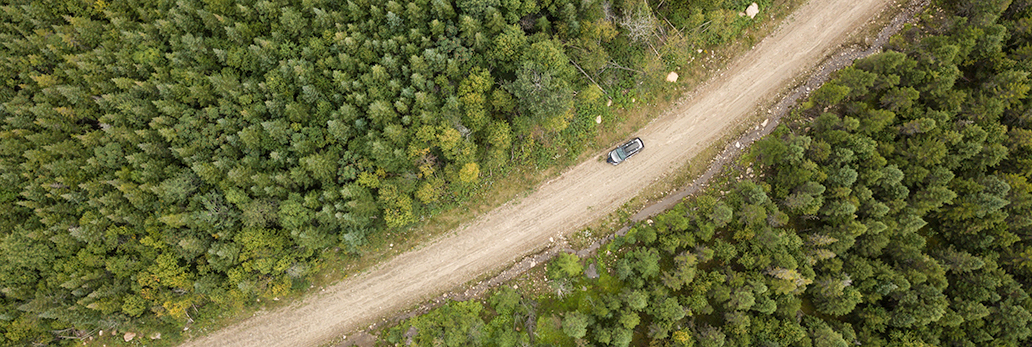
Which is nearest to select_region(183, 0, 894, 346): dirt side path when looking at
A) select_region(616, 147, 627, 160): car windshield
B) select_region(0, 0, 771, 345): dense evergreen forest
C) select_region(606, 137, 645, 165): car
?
select_region(606, 137, 645, 165): car

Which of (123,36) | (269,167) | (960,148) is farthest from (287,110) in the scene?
(960,148)

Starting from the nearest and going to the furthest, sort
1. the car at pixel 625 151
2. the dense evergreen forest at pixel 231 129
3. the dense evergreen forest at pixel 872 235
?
the dense evergreen forest at pixel 231 129 < the dense evergreen forest at pixel 872 235 < the car at pixel 625 151

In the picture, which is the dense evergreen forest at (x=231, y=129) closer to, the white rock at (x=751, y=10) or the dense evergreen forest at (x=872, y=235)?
the white rock at (x=751, y=10)

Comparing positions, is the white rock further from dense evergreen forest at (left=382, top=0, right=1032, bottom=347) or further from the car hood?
the car hood

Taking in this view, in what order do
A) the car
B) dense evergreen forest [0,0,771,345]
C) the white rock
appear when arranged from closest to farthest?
dense evergreen forest [0,0,771,345] → the car → the white rock

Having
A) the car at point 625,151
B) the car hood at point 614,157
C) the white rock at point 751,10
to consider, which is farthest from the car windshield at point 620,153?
the white rock at point 751,10

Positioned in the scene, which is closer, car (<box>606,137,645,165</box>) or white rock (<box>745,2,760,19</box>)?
car (<box>606,137,645,165</box>)
